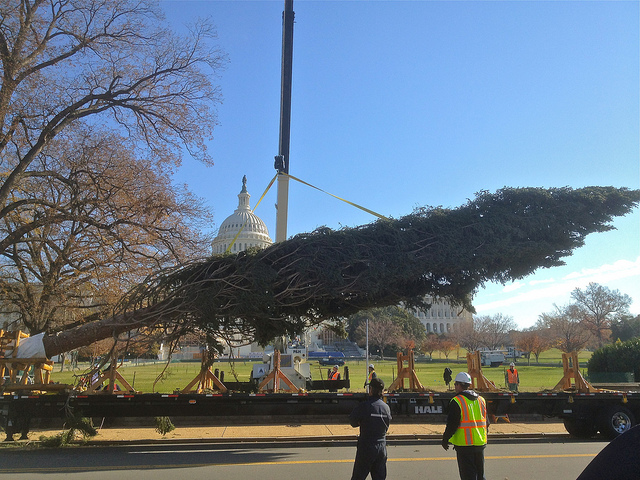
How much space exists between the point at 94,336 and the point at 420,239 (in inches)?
314

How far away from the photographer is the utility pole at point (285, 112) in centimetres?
1953

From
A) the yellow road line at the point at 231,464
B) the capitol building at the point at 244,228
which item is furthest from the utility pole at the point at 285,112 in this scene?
the capitol building at the point at 244,228

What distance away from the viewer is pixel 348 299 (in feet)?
→ 38.7

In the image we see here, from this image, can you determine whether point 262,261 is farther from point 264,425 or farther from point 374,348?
point 374,348

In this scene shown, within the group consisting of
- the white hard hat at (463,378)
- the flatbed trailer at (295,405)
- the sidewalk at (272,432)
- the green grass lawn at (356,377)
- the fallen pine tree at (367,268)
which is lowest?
the green grass lawn at (356,377)

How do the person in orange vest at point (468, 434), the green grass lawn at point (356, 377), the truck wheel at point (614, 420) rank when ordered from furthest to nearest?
the green grass lawn at point (356, 377), the truck wheel at point (614, 420), the person in orange vest at point (468, 434)

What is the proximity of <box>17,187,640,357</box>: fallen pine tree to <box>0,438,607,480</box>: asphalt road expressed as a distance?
2448mm

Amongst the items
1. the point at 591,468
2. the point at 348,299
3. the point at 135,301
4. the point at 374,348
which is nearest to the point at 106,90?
the point at 135,301

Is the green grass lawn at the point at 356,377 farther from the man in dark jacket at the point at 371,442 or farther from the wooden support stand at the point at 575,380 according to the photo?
the man in dark jacket at the point at 371,442

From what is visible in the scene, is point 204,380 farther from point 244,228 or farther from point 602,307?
point 244,228

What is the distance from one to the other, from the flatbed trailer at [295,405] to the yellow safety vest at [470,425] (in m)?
5.87

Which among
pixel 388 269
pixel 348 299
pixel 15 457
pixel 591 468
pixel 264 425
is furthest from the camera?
pixel 264 425

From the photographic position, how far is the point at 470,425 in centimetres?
566

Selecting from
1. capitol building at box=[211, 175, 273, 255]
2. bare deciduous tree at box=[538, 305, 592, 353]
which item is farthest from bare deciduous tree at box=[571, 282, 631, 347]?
capitol building at box=[211, 175, 273, 255]
